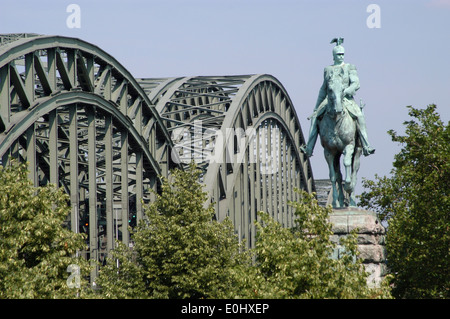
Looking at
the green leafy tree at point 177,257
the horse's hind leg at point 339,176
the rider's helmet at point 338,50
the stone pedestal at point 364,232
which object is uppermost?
the rider's helmet at point 338,50

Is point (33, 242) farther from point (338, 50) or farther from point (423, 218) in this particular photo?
point (423, 218)

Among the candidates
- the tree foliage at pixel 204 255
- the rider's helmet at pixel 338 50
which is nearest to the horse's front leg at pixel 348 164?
the tree foliage at pixel 204 255

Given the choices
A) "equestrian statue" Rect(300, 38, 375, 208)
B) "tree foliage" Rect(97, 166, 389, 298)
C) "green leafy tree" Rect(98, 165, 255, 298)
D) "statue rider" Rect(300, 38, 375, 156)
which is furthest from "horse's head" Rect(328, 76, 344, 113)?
"green leafy tree" Rect(98, 165, 255, 298)

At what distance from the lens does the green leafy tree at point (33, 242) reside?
25438mm

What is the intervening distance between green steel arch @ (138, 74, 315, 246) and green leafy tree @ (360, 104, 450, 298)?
1114cm

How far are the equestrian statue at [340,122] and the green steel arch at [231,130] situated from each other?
2258cm

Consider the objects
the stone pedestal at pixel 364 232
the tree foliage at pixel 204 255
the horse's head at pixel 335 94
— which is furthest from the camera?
the horse's head at pixel 335 94

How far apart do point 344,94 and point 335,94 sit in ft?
2.28

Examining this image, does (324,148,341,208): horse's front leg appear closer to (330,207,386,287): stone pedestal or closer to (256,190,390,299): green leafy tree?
(330,207,386,287): stone pedestal

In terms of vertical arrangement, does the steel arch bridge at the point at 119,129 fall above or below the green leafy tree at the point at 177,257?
above

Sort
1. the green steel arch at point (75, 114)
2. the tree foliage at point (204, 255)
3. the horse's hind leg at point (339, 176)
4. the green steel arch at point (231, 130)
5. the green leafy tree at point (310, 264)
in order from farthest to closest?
1. the green steel arch at point (231, 130)
2. the green steel arch at point (75, 114)
3. the horse's hind leg at point (339, 176)
4. the tree foliage at point (204, 255)
5. the green leafy tree at point (310, 264)

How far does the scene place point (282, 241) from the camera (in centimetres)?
2439

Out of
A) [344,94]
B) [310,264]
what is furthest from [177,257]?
[310,264]

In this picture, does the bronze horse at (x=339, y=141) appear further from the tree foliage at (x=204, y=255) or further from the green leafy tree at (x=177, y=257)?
the green leafy tree at (x=177, y=257)
